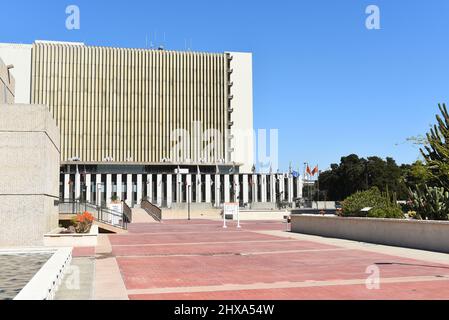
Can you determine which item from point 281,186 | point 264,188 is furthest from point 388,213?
point 281,186

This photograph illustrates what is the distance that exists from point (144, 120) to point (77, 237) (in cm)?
7753

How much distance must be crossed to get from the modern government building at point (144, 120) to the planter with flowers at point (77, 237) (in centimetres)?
6731

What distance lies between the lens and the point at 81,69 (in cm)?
9581

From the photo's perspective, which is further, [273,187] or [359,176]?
[359,176]

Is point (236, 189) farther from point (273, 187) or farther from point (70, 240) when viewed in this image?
point (70, 240)

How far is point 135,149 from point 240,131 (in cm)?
2183

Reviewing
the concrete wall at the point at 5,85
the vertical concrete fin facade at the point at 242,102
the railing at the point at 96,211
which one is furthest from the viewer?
the vertical concrete fin facade at the point at 242,102

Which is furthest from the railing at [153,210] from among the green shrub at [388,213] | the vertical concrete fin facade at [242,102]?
the vertical concrete fin facade at [242,102]

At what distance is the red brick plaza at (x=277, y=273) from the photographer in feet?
33.6

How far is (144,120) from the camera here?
98375 millimetres

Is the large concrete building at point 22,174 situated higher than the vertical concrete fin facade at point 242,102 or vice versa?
the vertical concrete fin facade at point 242,102

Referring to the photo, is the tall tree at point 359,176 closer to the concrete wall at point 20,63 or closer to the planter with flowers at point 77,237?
the concrete wall at point 20,63
